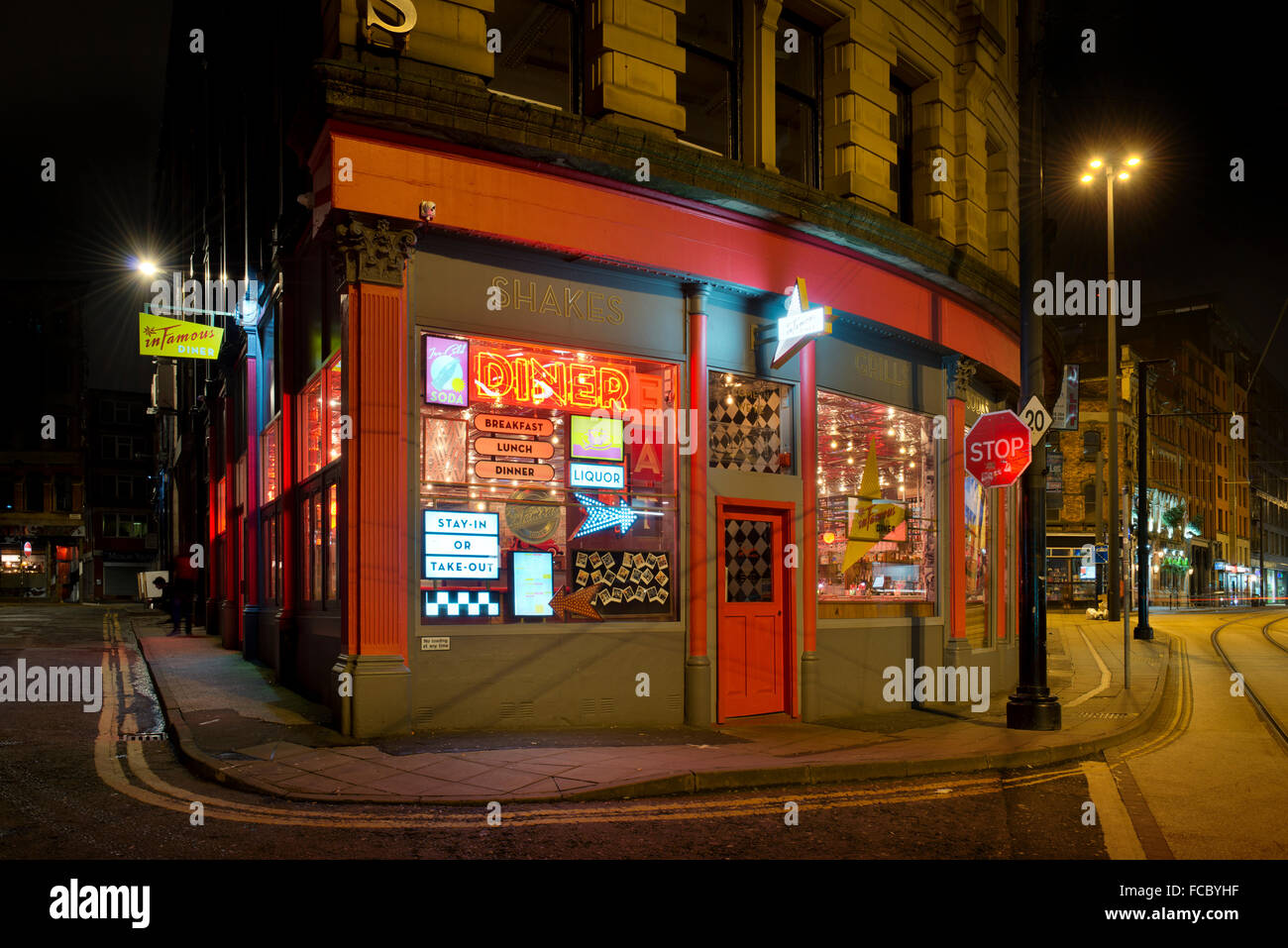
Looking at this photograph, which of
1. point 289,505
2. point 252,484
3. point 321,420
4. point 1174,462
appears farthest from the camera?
point 1174,462

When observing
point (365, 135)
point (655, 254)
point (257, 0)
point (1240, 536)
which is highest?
point (257, 0)

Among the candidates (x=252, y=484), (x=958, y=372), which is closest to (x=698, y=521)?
(x=958, y=372)

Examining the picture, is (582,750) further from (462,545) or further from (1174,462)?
(1174,462)

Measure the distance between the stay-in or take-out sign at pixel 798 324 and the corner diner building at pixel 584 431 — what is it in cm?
34

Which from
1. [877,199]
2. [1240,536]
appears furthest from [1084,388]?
[877,199]

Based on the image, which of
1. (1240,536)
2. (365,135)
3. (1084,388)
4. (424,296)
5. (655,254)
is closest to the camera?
(365,135)

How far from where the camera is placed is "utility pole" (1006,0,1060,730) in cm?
1082

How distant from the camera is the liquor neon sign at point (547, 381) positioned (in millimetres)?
10141

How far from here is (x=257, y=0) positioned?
16.4m

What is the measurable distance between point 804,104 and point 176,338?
11.6 meters

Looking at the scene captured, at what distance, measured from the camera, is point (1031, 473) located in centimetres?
1104

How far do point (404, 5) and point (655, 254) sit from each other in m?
3.53
